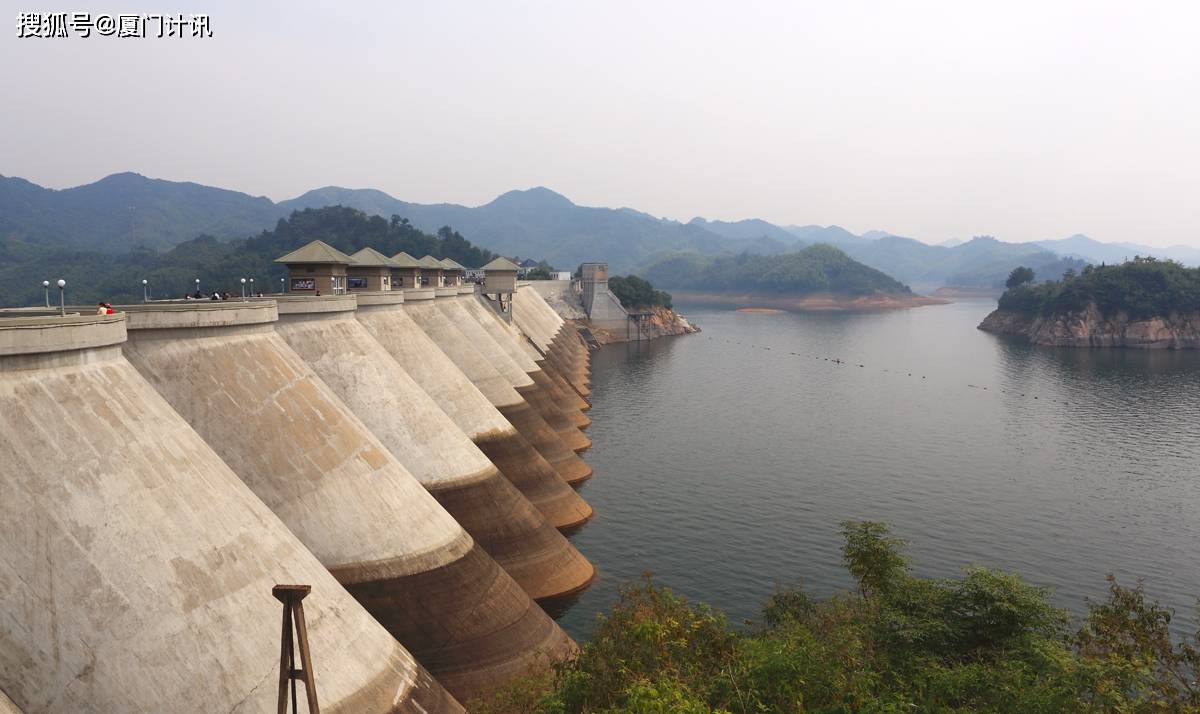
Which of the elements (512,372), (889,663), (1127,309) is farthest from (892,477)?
(1127,309)

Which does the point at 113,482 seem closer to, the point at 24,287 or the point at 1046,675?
the point at 1046,675

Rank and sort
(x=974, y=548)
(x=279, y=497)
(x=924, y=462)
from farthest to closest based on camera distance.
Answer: (x=924, y=462) → (x=974, y=548) → (x=279, y=497)

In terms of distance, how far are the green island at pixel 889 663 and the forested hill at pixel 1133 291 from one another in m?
155

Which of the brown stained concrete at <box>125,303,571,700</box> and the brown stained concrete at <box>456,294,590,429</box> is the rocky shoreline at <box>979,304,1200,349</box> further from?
the brown stained concrete at <box>125,303,571,700</box>

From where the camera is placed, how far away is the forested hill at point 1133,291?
480ft

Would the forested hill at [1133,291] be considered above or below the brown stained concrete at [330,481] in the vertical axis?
above

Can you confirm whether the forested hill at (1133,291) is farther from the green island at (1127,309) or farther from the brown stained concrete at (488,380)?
the brown stained concrete at (488,380)

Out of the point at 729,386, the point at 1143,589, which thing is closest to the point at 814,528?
the point at 1143,589

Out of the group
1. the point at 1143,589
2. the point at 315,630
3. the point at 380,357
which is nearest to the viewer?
the point at 315,630

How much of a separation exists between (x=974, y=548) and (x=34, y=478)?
4294cm

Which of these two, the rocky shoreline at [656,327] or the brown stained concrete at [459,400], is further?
the rocky shoreline at [656,327]

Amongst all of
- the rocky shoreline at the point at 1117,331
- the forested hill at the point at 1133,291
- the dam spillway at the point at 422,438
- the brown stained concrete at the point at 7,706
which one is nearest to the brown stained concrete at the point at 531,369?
the dam spillway at the point at 422,438

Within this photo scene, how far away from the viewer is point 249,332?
23297 mm

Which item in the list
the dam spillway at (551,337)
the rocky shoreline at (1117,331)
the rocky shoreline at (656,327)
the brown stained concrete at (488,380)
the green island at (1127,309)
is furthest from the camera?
the rocky shoreline at (656,327)
